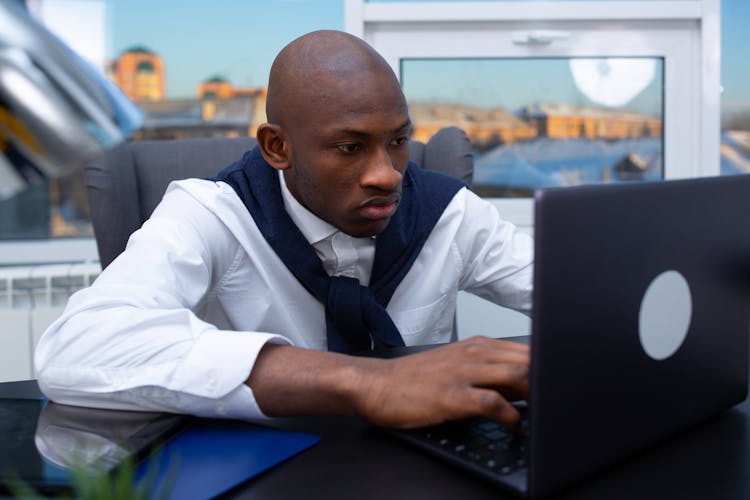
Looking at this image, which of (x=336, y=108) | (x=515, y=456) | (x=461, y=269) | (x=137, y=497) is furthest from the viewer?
(x=461, y=269)

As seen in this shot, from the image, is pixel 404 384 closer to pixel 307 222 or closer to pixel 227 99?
pixel 307 222

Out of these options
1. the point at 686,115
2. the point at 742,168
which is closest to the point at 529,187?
the point at 686,115

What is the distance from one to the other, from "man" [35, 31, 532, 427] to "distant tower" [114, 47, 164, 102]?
0.82m

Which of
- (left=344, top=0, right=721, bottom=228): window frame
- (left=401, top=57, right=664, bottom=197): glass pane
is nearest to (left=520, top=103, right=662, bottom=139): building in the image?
(left=401, top=57, right=664, bottom=197): glass pane

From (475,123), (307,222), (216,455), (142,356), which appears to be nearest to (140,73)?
(475,123)

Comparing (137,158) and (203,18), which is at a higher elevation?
(203,18)

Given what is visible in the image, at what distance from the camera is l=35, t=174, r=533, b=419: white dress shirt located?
0.69 m

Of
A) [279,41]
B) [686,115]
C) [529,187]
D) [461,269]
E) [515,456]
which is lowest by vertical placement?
[515,456]

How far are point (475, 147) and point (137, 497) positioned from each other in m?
1.74

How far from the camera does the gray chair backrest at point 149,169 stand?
4.12 ft

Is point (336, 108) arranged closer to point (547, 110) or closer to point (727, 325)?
point (727, 325)

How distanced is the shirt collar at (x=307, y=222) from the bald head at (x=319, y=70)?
0.12 metres

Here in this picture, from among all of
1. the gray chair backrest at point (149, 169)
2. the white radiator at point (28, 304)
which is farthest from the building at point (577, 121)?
the white radiator at point (28, 304)

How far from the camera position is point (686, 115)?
1.99 metres
